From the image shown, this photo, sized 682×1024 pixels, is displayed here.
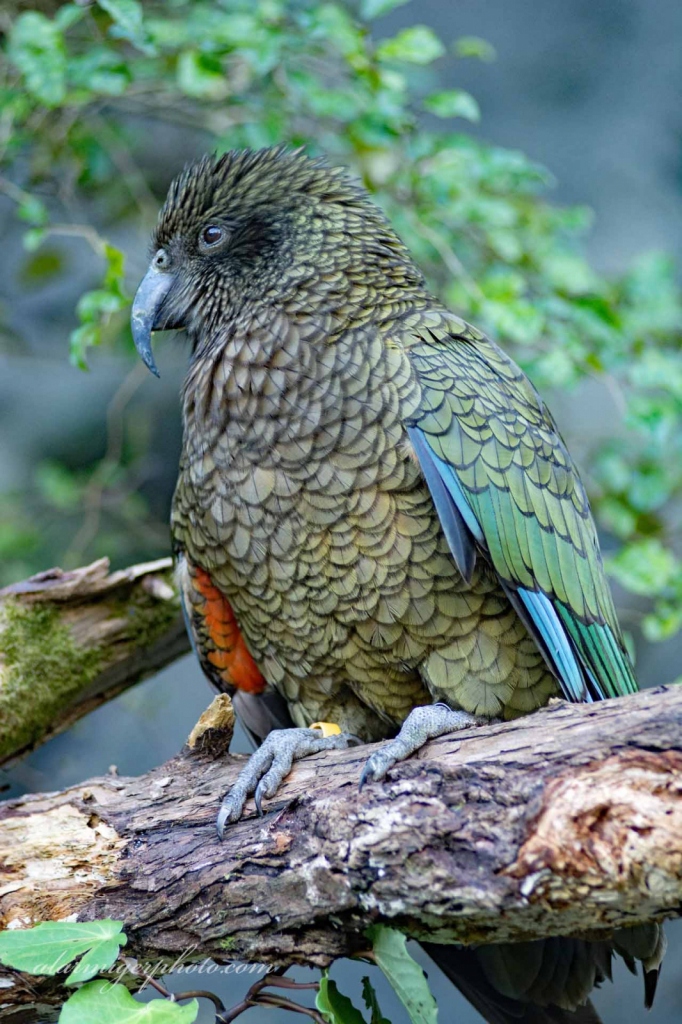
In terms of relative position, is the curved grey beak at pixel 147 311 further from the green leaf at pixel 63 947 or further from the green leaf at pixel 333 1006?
the green leaf at pixel 333 1006

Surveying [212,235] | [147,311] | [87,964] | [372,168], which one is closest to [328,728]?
[87,964]

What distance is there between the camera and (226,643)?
2.59 m

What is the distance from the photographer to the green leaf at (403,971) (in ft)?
5.30

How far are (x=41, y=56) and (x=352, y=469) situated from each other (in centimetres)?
180

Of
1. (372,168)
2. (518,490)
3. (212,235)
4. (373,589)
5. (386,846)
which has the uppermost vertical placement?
(372,168)

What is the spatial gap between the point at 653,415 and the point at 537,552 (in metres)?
1.24

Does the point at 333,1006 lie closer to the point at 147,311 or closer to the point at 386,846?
the point at 386,846

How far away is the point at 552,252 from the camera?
361 cm

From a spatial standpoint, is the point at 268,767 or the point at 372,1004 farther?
the point at 268,767

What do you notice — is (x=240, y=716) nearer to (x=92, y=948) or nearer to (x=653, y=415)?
(x=92, y=948)

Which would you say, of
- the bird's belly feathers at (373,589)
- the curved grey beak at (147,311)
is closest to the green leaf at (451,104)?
the curved grey beak at (147,311)

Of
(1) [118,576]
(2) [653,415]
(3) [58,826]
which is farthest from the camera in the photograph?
(2) [653,415]

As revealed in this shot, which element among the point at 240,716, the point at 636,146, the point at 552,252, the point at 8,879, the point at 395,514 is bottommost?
the point at 8,879

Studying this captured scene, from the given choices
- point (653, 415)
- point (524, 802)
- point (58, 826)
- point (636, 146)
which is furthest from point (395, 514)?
point (636, 146)
